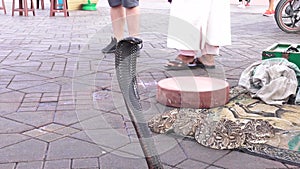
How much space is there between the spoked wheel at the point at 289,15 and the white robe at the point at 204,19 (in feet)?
9.71

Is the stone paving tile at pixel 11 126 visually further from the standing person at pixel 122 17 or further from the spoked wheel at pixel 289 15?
the spoked wheel at pixel 289 15

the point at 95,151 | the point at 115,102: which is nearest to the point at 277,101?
the point at 115,102

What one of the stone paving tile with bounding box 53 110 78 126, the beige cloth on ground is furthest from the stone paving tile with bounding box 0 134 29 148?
the beige cloth on ground

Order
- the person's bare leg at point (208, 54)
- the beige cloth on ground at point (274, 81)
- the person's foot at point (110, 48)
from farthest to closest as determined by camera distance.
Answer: the person's foot at point (110, 48) → the person's bare leg at point (208, 54) → the beige cloth on ground at point (274, 81)

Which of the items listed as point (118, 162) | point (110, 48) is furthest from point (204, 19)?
point (118, 162)

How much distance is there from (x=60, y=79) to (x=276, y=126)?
182 centimetres

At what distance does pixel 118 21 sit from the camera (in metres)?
4.25

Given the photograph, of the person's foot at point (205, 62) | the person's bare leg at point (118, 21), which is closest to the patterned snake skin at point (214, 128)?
the person's foot at point (205, 62)

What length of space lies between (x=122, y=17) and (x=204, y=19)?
36.7 inches

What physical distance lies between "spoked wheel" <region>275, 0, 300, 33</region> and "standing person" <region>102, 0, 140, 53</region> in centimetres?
296

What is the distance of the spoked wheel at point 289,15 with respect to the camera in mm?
6453

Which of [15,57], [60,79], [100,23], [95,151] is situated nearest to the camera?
[95,151]

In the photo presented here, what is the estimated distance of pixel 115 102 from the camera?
2.84 m

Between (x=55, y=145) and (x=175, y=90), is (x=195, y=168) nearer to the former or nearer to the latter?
(x=55, y=145)
